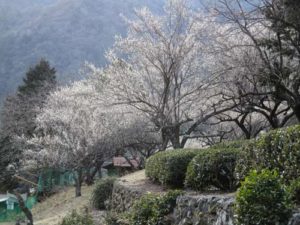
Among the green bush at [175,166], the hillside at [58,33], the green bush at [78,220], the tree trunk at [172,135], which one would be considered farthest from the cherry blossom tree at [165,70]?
the hillside at [58,33]

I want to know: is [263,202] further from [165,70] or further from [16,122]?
[16,122]

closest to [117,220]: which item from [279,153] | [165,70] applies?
[279,153]

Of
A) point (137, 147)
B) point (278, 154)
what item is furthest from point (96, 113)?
point (278, 154)

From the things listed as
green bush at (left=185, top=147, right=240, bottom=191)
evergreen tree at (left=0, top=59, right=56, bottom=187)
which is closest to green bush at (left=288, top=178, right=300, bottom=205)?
green bush at (left=185, top=147, right=240, bottom=191)

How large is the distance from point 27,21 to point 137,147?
246ft

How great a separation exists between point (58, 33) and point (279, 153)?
86.6 meters

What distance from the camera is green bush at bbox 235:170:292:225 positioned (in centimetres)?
456

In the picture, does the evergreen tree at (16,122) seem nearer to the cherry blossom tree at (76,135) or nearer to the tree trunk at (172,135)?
the cherry blossom tree at (76,135)

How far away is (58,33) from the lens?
289 ft

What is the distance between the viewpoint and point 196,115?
19609 mm

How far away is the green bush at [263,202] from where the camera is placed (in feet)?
15.0

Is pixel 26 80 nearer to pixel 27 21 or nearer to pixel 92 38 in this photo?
pixel 92 38

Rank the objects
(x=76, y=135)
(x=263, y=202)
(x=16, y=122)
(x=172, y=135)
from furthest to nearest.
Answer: (x=16, y=122) → (x=76, y=135) → (x=172, y=135) → (x=263, y=202)

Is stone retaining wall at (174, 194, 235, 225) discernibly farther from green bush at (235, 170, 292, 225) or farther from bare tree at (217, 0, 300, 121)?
bare tree at (217, 0, 300, 121)
